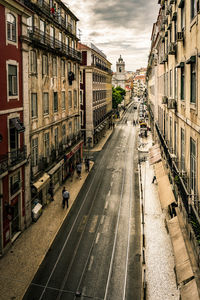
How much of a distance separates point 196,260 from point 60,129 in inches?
830

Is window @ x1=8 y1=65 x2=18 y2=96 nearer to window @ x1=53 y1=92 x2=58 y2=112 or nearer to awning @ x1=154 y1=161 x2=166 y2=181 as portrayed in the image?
window @ x1=53 y1=92 x2=58 y2=112

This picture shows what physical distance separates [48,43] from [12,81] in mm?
8519

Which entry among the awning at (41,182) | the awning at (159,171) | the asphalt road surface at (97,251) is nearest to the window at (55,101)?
the awning at (41,182)

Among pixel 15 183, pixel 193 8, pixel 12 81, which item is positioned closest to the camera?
pixel 193 8

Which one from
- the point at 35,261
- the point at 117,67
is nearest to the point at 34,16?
the point at 35,261

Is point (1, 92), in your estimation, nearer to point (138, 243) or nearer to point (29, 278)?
point (29, 278)

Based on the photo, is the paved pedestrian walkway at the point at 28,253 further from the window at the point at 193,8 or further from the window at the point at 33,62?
the window at the point at 193,8

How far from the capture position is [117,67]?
174 m

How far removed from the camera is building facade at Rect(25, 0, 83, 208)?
2228 cm

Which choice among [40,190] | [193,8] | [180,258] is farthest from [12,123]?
[180,258]

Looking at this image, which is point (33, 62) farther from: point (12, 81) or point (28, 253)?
point (28, 253)

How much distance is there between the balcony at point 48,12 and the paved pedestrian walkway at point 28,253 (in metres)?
17.2

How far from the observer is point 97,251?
59.1ft

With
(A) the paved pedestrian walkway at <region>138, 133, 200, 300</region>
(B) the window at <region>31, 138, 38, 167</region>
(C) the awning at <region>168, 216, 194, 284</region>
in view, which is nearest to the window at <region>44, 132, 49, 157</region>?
(B) the window at <region>31, 138, 38, 167</region>
